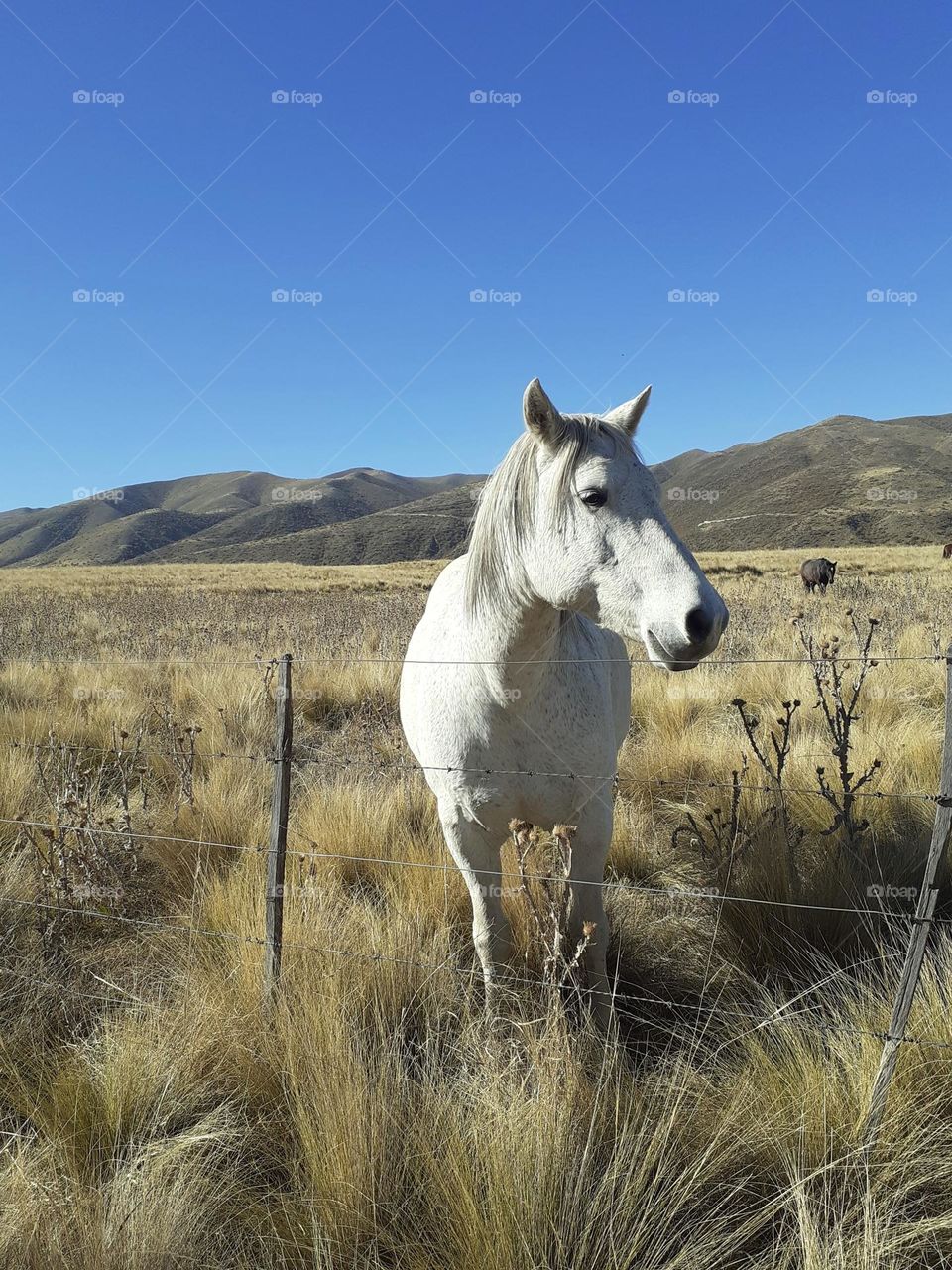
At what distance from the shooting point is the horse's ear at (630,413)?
2438mm

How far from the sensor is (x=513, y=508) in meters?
2.43

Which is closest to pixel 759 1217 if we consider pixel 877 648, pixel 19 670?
pixel 877 648

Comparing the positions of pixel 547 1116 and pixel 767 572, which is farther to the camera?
pixel 767 572

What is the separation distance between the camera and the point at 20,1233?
1.60 metres

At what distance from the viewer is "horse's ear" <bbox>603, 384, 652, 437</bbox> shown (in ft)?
8.00

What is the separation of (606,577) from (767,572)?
30066mm

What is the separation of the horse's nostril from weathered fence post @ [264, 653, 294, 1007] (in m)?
1.54

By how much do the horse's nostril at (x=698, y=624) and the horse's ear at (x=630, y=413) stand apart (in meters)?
0.85

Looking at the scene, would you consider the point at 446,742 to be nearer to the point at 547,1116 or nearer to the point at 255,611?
the point at 547,1116

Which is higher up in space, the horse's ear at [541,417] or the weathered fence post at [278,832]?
the horse's ear at [541,417]

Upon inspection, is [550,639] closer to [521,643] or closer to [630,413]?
[521,643]
